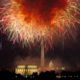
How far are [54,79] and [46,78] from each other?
1501mm

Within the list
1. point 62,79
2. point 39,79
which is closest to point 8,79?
point 39,79

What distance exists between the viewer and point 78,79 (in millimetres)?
55000

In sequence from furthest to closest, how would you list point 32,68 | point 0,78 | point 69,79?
point 32,68, point 69,79, point 0,78

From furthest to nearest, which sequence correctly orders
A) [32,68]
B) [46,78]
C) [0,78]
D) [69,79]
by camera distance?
[32,68]
[69,79]
[46,78]
[0,78]

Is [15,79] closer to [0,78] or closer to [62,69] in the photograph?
[0,78]

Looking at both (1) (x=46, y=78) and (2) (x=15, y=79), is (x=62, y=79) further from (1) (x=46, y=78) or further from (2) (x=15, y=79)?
(2) (x=15, y=79)

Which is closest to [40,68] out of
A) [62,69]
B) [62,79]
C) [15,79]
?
[62,69]

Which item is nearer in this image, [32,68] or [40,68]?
[40,68]

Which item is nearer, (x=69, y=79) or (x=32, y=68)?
(x=69, y=79)

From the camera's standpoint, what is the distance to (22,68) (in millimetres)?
88188

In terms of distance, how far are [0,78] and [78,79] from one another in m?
12.2

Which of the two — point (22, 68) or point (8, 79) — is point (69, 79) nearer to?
point (8, 79)

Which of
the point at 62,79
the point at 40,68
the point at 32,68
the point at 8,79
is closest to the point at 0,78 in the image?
the point at 8,79

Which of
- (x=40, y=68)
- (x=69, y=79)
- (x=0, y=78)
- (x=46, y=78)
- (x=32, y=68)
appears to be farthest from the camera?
(x=32, y=68)
